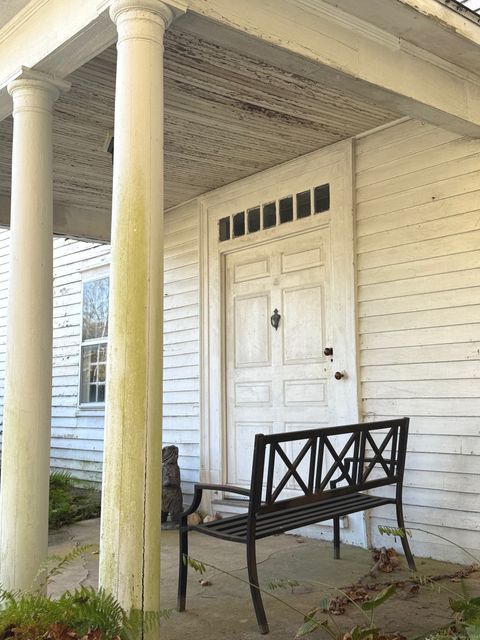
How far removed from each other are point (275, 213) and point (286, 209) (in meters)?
0.13

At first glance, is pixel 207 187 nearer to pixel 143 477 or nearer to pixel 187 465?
pixel 187 465

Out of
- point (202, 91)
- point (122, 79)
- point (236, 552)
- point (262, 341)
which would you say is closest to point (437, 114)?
point (202, 91)

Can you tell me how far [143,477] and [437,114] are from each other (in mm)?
2895

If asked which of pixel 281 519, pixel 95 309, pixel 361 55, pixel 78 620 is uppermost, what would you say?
pixel 361 55

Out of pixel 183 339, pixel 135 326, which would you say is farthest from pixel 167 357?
pixel 135 326

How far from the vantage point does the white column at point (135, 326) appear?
2.62 meters

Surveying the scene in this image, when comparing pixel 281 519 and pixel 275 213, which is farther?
pixel 275 213

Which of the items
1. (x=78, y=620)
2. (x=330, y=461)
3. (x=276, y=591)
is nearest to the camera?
(x=78, y=620)

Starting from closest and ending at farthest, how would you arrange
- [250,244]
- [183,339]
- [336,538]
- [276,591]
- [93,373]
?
[276,591] < [336,538] < [250,244] < [183,339] < [93,373]

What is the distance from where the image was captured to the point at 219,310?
6.30m

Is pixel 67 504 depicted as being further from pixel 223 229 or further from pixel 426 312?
pixel 426 312

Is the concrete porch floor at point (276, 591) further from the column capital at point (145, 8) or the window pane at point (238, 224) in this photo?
the window pane at point (238, 224)

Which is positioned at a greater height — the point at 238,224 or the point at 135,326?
the point at 238,224

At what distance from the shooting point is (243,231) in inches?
242
